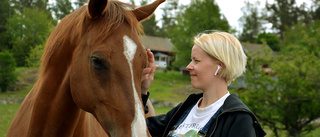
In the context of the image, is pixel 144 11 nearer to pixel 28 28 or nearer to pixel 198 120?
pixel 198 120

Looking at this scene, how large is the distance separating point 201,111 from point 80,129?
3.59 feet

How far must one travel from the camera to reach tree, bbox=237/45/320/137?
10.0m

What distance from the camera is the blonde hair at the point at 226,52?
191 cm

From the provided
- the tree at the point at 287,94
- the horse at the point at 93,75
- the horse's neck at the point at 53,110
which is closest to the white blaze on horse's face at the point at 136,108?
the horse at the point at 93,75

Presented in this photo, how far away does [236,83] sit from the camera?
1012 centimetres

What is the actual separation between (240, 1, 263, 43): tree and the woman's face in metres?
48.2

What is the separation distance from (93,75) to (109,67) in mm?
149

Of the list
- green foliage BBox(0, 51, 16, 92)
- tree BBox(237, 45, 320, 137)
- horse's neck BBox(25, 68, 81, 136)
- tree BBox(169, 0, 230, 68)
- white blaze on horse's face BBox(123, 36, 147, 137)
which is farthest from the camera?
green foliage BBox(0, 51, 16, 92)

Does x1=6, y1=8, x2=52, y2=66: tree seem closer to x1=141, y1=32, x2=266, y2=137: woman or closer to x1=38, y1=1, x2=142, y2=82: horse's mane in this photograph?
x1=38, y1=1, x2=142, y2=82: horse's mane

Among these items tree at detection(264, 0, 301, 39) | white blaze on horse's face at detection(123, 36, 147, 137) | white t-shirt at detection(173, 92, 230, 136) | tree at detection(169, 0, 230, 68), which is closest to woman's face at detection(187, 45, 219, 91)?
white t-shirt at detection(173, 92, 230, 136)

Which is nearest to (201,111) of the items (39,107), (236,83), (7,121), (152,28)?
(39,107)

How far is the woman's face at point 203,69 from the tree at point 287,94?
837 centimetres

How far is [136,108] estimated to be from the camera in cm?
161

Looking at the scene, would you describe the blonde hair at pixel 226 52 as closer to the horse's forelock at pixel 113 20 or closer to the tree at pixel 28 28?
the horse's forelock at pixel 113 20
